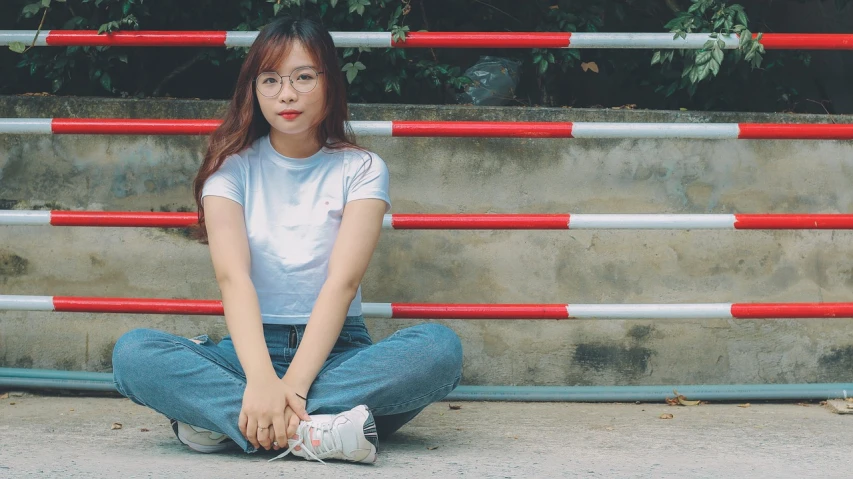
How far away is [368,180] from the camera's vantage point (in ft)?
7.64

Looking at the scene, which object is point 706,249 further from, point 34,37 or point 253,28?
point 34,37

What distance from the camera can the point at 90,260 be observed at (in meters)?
3.16

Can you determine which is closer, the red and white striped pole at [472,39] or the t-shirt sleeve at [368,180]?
the t-shirt sleeve at [368,180]

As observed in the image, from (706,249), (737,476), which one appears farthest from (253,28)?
(737,476)

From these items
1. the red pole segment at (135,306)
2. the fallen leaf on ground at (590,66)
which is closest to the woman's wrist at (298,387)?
the red pole segment at (135,306)

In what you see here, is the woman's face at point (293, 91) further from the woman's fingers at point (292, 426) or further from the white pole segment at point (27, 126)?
the white pole segment at point (27, 126)

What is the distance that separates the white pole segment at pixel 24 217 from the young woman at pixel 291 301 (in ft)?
1.86

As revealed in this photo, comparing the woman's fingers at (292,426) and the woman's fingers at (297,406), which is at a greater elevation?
the woman's fingers at (297,406)

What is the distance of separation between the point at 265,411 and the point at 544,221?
3.44 feet

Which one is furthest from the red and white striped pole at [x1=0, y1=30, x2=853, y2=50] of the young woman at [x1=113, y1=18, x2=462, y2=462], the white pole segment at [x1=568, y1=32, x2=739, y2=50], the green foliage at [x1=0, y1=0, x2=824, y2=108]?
the young woman at [x1=113, y1=18, x2=462, y2=462]

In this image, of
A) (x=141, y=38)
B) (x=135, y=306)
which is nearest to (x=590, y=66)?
(x=141, y=38)

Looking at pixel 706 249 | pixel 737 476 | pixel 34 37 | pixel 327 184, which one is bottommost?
pixel 737 476

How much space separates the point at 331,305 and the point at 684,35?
1.37 metres

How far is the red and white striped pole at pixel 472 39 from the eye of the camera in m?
2.74
